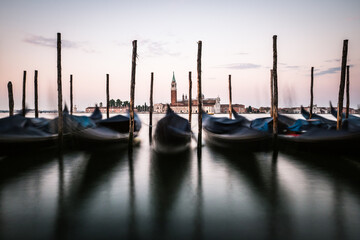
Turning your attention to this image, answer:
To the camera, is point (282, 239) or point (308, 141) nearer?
point (282, 239)

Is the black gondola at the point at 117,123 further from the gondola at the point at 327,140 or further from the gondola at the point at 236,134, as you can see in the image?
the gondola at the point at 327,140

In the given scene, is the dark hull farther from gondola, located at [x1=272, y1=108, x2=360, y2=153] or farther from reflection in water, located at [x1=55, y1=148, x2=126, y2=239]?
gondola, located at [x1=272, y1=108, x2=360, y2=153]

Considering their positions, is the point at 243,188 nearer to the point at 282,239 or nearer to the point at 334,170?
the point at 282,239

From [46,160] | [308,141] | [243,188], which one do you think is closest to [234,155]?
[308,141]

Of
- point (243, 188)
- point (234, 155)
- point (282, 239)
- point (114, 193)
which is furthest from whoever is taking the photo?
point (234, 155)

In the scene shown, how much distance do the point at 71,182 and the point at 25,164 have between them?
109 inches

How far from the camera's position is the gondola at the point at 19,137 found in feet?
26.8

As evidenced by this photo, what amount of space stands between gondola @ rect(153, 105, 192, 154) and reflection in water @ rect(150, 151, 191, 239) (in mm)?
325

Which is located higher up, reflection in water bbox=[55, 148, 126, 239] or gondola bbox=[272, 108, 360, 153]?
gondola bbox=[272, 108, 360, 153]

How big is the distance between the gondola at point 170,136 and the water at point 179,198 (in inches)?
35.3

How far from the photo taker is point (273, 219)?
12.5 ft

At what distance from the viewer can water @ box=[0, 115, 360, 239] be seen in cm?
347

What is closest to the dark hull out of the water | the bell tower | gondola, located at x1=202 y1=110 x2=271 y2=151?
the water

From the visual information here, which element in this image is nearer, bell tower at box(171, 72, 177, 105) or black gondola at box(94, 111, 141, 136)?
black gondola at box(94, 111, 141, 136)
